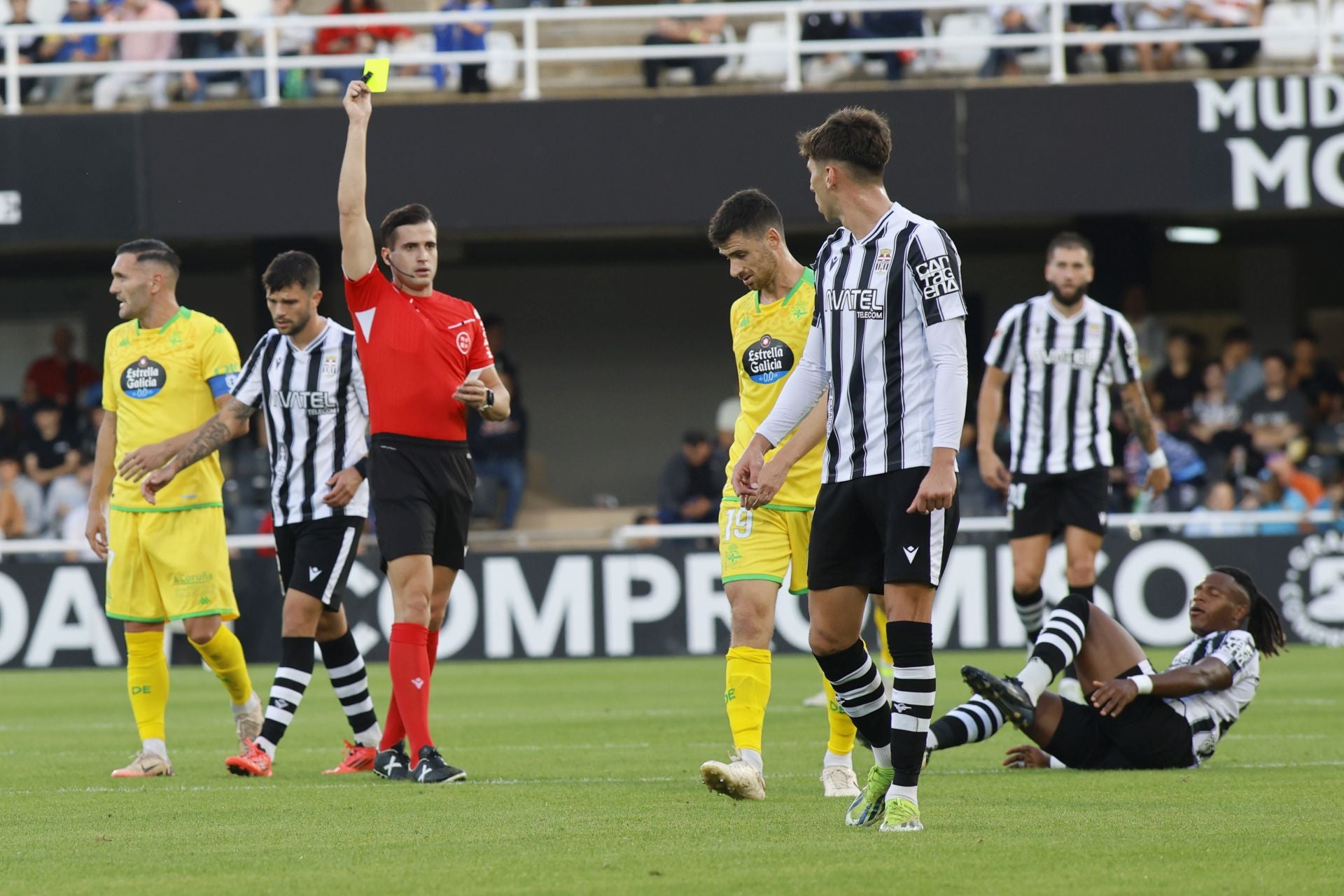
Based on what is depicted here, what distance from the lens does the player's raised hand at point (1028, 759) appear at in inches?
296

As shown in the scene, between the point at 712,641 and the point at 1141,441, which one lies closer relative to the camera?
the point at 1141,441

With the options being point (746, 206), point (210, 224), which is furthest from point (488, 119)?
point (746, 206)

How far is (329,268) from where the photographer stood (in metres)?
19.8

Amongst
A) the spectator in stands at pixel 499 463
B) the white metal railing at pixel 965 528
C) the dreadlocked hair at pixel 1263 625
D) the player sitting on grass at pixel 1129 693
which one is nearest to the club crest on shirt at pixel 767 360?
the player sitting on grass at pixel 1129 693

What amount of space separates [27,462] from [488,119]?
19.2 ft

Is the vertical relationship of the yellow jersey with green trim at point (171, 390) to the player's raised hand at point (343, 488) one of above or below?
above

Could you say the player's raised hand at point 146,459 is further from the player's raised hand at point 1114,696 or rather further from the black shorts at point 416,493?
the player's raised hand at point 1114,696

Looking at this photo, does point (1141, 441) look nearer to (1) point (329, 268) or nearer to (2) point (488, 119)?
(2) point (488, 119)

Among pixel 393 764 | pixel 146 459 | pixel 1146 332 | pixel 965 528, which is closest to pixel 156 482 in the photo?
pixel 146 459

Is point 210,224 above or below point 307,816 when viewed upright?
above

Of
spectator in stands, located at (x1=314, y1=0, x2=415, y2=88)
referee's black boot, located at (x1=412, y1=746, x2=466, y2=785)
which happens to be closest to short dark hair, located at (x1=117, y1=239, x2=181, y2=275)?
referee's black boot, located at (x1=412, y1=746, x2=466, y2=785)

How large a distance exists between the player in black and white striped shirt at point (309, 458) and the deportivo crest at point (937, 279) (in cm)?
328

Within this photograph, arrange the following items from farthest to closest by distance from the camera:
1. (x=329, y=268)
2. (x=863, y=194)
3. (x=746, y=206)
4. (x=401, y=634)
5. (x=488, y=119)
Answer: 1. (x=329, y=268)
2. (x=488, y=119)
3. (x=401, y=634)
4. (x=746, y=206)
5. (x=863, y=194)

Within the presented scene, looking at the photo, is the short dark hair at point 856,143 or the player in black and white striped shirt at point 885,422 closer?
the player in black and white striped shirt at point 885,422
